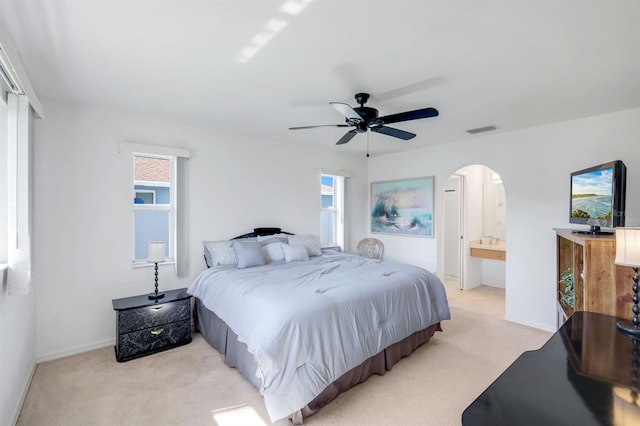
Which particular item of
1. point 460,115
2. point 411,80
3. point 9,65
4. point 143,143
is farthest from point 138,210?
point 460,115

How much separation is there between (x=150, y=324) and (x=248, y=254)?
121 cm

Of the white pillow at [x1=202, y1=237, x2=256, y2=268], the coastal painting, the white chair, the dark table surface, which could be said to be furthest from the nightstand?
the coastal painting

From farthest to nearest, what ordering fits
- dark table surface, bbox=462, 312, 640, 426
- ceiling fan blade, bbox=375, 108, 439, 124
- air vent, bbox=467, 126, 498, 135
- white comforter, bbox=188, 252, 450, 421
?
1. air vent, bbox=467, 126, 498, 135
2. ceiling fan blade, bbox=375, 108, 439, 124
3. white comforter, bbox=188, 252, 450, 421
4. dark table surface, bbox=462, 312, 640, 426

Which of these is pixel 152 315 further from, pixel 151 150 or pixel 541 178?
pixel 541 178

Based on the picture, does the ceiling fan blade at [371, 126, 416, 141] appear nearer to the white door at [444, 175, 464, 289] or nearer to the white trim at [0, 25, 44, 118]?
the white trim at [0, 25, 44, 118]

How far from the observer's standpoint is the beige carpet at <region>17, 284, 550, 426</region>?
215 centimetres

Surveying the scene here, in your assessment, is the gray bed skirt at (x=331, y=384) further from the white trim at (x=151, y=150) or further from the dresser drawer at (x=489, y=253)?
the dresser drawer at (x=489, y=253)

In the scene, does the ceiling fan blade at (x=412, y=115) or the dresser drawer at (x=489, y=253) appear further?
the dresser drawer at (x=489, y=253)

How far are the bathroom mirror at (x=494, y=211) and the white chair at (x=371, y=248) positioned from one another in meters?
2.25

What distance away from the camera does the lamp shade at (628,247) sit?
1.76 meters

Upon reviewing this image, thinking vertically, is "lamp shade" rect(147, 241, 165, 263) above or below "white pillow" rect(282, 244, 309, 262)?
above

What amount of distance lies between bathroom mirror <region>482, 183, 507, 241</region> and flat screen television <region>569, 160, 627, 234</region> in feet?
9.03

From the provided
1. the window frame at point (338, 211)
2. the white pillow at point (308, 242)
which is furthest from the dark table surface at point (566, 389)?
the window frame at point (338, 211)

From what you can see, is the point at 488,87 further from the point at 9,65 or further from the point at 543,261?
the point at 9,65
